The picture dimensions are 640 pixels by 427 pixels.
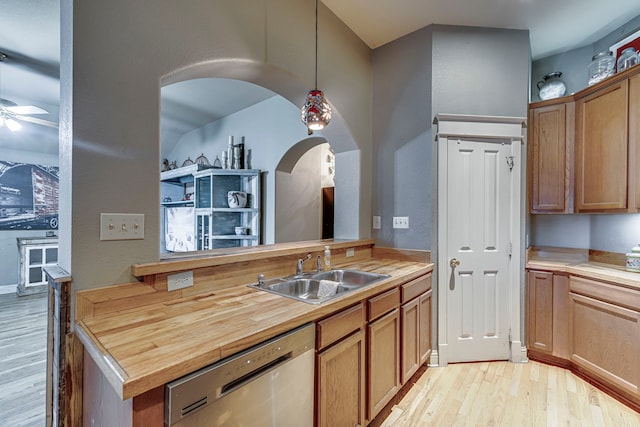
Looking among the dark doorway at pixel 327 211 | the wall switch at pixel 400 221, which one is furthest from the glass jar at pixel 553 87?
the dark doorway at pixel 327 211

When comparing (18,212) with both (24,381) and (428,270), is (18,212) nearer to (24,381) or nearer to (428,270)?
(24,381)

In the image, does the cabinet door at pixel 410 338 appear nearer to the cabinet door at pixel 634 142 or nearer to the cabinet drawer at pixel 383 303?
the cabinet drawer at pixel 383 303

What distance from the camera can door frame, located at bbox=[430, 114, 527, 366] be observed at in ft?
8.18

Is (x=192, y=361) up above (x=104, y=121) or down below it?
below

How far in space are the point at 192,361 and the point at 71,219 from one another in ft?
2.62

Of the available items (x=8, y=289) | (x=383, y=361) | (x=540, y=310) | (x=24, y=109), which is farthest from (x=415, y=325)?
(x=8, y=289)

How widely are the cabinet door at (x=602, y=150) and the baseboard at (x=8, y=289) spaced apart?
7951mm

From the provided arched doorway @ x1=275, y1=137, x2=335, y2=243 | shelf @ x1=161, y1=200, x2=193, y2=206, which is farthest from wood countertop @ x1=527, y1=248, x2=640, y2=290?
shelf @ x1=161, y1=200, x2=193, y2=206

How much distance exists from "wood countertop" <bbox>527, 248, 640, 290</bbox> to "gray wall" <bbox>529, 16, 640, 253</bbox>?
0.32ft

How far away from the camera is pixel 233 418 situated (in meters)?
0.97

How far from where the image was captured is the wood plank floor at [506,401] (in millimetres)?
1865

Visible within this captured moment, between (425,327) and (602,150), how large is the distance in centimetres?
206

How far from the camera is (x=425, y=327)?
240cm

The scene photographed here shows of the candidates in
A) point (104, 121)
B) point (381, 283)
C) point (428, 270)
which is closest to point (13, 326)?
point (104, 121)
